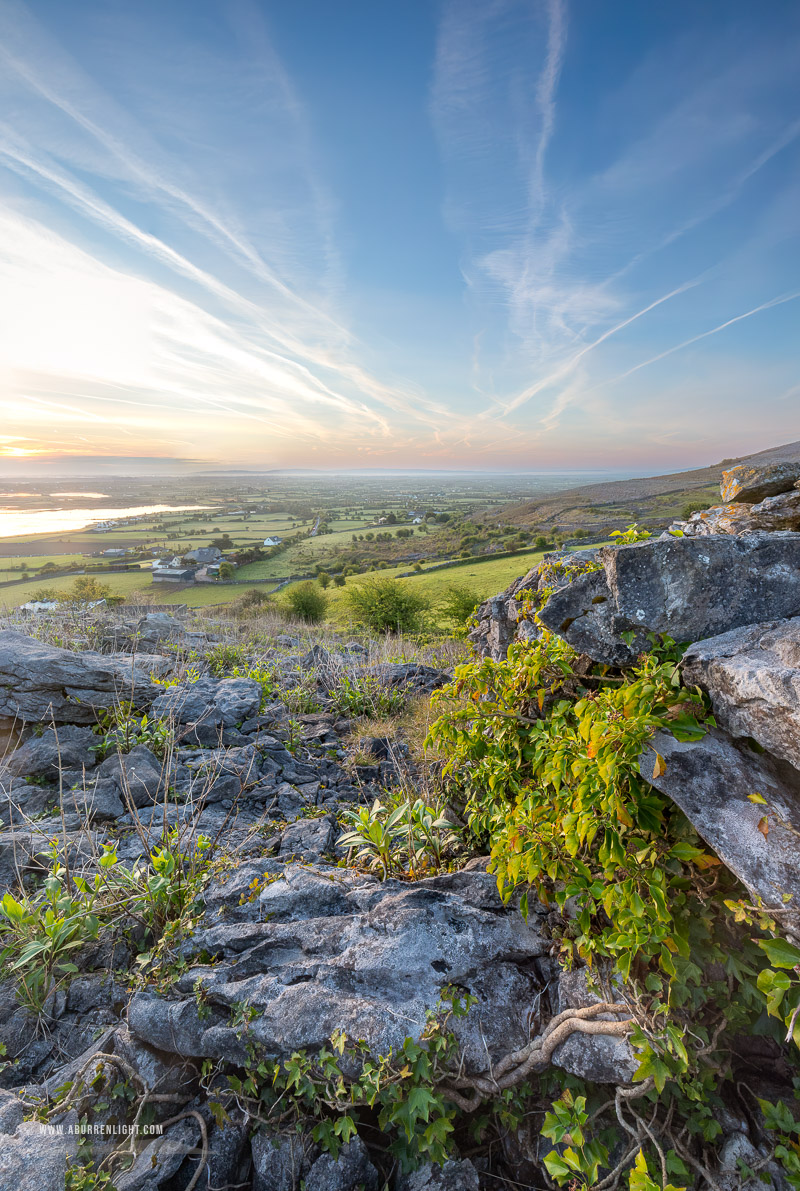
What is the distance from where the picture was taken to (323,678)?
1029cm

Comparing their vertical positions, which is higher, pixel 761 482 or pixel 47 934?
pixel 761 482

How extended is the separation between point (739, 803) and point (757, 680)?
2.03 ft

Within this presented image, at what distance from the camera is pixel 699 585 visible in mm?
2973

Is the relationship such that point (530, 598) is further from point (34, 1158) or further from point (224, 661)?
point (224, 661)

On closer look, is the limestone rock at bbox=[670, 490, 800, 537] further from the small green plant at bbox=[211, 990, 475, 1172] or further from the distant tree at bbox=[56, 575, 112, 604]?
the distant tree at bbox=[56, 575, 112, 604]

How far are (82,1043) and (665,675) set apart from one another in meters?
4.20

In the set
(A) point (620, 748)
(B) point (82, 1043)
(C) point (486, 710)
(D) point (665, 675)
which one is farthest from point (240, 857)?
(D) point (665, 675)

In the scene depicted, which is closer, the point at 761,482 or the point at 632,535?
the point at 632,535

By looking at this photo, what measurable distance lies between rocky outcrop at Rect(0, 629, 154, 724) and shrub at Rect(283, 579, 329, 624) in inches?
1318

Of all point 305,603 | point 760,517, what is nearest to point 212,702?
point 760,517

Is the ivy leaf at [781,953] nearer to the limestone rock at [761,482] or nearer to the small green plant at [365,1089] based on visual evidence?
the small green plant at [365,1089]

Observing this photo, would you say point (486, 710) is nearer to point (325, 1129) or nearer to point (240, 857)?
point (325, 1129)

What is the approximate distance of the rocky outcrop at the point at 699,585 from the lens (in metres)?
2.95

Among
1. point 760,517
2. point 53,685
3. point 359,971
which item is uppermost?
point 760,517
